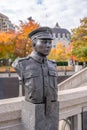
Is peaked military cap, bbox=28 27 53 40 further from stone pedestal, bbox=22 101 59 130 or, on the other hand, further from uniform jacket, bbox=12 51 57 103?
stone pedestal, bbox=22 101 59 130

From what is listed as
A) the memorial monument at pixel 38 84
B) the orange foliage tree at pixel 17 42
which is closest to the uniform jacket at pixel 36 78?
the memorial monument at pixel 38 84

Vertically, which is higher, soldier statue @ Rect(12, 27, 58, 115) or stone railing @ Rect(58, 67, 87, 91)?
soldier statue @ Rect(12, 27, 58, 115)

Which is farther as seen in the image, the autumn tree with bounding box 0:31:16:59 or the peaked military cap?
the autumn tree with bounding box 0:31:16:59

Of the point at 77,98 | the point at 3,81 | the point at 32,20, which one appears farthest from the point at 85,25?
the point at 77,98

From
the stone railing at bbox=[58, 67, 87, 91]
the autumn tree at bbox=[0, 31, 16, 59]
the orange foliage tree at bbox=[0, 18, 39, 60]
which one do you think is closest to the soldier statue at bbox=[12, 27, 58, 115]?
the stone railing at bbox=[58, 67, 87, 91]

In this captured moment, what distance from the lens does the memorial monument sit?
3439mm

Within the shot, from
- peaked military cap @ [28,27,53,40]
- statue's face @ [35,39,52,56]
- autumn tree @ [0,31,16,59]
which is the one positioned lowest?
statue's face @ [35,39,52,56]

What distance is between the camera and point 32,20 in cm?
3372

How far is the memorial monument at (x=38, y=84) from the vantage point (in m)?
3.44

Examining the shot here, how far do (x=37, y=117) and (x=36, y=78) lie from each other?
1.83 ft

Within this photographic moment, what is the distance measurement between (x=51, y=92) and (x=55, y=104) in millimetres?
205

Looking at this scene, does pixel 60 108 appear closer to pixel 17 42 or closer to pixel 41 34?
pixel 41 34

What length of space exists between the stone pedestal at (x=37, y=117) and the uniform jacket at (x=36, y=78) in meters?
0.09

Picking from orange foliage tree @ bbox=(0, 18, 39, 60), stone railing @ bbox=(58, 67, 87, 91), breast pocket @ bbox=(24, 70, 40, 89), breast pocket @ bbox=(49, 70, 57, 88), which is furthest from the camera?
orange foliage tree @ bbox=(0, 18, 39, 60)
